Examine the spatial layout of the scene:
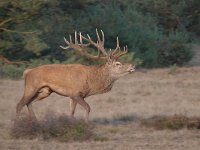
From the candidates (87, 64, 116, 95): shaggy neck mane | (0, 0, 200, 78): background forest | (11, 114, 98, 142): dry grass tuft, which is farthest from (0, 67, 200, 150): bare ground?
(0, 0, 200, 78): background forest

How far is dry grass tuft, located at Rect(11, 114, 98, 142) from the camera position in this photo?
42.8 ft

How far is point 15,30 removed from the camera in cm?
2609

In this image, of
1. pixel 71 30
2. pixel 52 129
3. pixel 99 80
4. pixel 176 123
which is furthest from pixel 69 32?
pixel 52 129

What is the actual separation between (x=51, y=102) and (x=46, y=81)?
4916 mm

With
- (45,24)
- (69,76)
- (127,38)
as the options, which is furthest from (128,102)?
(127,38)

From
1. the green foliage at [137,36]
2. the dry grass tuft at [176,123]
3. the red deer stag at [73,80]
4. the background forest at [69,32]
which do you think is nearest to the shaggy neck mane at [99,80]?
the red deer stag at [73,80]

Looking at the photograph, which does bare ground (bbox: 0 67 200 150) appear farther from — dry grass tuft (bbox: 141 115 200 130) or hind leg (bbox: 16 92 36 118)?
hind leg (bbox: 16 92 36 118)

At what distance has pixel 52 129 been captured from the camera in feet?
43.3

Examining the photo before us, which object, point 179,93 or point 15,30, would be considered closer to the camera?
point 179,93

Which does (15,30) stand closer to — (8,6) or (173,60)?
(8,6)

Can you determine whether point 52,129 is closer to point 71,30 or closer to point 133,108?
point 133,108

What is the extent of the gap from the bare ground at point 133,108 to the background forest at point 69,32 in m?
2.03

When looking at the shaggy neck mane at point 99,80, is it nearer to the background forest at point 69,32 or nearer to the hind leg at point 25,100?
the hind leg at point 25,100

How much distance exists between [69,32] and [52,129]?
1797 cm
